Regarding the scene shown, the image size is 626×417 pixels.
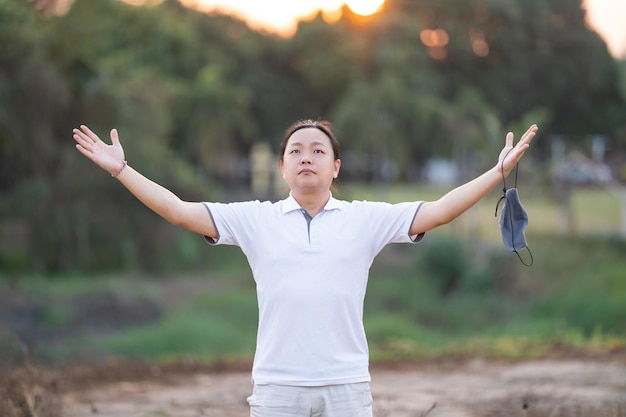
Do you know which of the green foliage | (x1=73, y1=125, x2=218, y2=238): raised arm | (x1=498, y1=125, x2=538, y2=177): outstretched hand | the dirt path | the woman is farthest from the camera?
the green foliage

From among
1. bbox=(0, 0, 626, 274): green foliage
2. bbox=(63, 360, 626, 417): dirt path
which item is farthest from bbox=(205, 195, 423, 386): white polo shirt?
bbox=(0, 0, 626, 274): green foliage

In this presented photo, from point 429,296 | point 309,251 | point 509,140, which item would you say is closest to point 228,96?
point 429,296

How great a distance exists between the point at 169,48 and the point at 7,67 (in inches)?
491

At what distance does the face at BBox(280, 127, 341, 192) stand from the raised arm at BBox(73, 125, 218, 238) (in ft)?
1.10

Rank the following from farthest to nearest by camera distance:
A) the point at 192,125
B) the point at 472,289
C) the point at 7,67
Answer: the point at 192,125 < the point at 472,289 < the point at 7,67

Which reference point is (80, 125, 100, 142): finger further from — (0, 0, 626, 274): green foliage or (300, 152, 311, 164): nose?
(0, 0, 626, 274): green foliage

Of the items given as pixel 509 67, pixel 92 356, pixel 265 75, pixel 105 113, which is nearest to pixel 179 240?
pixel 105 113

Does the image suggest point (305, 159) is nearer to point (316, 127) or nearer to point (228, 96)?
point (316, 127)

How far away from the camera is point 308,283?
10.6 ft

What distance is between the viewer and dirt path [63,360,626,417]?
5891 mm

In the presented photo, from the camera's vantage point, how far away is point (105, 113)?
2106 centimetres

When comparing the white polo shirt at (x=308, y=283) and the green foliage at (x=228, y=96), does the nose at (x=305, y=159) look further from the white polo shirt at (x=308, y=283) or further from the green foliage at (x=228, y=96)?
the green foliage at (x=228, y=96)

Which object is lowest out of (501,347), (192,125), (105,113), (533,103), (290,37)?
(501,347)

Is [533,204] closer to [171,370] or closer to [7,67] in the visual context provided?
[7,67]
